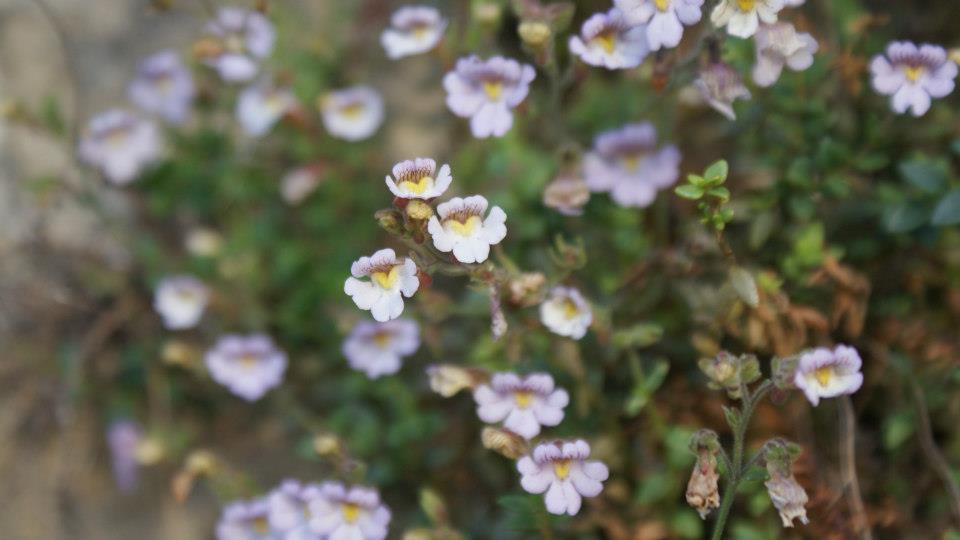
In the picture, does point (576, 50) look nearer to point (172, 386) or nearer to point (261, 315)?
point (261, 315)

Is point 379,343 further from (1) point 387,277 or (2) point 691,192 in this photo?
(2) point 691,192

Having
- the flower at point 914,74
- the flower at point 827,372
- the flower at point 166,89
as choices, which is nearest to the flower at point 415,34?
the flower at point 166,89

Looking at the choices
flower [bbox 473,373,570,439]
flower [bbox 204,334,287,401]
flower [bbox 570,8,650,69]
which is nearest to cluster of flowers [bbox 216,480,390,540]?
flower [bbox 473,373,570,439]

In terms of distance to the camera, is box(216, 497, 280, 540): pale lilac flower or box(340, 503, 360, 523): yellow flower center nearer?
box(340, 503, 360, 523): yellow flower center

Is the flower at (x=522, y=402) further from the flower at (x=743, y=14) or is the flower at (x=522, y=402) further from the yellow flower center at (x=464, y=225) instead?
the flower at (x=743, y=14)

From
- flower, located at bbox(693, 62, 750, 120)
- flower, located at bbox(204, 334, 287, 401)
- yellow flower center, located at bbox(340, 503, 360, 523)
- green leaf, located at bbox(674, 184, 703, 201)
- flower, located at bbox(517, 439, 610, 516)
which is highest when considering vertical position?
flower, located at bbox(693, 62, 750, 120)

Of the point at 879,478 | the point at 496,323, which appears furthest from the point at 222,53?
the point at 879,478

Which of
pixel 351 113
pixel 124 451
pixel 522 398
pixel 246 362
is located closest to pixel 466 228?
pixel 522 398

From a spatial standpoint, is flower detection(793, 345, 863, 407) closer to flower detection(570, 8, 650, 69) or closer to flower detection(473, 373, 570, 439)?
flower detection(473, 373, 570, 439)
